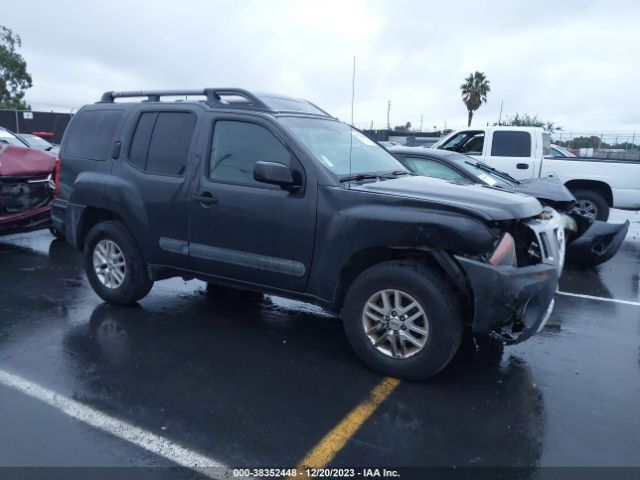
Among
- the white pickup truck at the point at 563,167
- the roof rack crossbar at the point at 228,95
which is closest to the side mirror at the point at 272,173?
the roof rack crossbar at the point at 228,95

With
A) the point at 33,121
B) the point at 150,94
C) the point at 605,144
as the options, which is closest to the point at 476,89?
the point at 605,144

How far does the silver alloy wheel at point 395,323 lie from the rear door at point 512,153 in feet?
23.2

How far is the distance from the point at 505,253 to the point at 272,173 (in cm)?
174

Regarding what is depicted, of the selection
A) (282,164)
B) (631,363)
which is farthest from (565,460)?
(282,164)

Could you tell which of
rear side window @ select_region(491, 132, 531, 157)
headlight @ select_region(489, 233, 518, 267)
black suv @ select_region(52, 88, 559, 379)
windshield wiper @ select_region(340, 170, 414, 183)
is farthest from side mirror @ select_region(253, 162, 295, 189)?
rear side window @ select_region(491, 132, 531, 157)

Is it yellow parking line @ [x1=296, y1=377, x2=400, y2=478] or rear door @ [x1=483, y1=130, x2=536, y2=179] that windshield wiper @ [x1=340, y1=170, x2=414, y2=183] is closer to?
yellow parking line @ [x1=296, y1=377, x2=400, y2=478]

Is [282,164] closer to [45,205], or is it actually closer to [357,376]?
[357,376]

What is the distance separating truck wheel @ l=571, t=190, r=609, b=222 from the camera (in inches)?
375

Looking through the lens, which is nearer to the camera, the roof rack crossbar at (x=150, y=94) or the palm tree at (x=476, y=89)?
the roof rack crossbar at (x=150, y=94)

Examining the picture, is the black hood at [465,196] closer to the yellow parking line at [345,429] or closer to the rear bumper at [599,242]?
the yellow parking line at [345,429]

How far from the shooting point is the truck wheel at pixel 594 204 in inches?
375

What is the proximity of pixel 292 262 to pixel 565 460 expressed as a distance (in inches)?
88.0

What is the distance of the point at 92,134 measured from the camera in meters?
5.25

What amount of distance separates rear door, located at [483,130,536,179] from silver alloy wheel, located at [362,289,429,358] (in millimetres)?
7070
